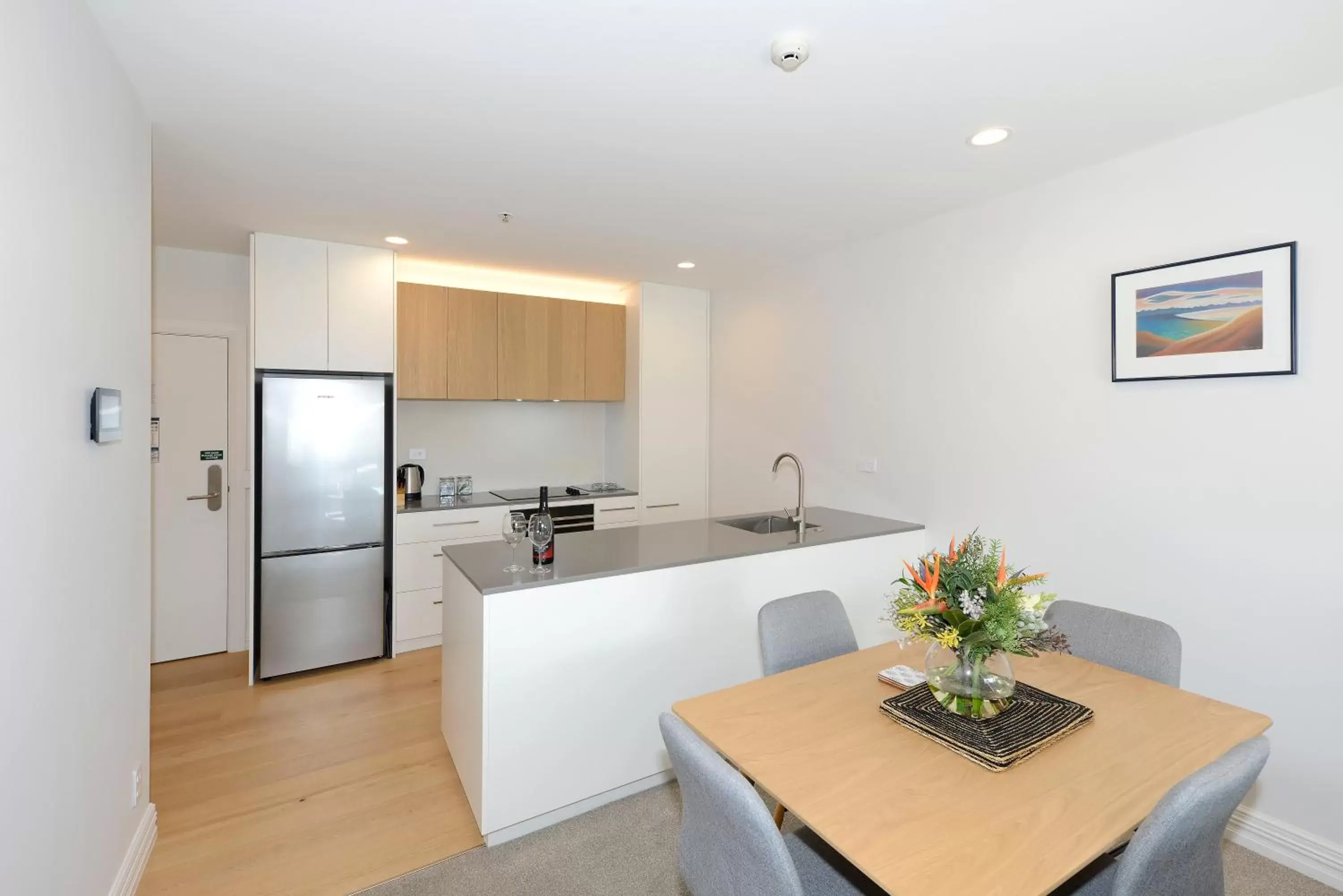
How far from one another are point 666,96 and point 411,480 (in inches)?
124

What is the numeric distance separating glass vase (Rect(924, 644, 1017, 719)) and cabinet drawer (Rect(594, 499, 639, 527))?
3.18 metres

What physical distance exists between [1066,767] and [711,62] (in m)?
2.00

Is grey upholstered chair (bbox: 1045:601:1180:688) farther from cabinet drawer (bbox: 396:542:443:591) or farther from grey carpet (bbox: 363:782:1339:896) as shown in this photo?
cabinet drawer (bbox: 396:542:443:591)

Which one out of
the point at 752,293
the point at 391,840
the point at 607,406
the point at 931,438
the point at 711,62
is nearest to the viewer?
the point at 711,62

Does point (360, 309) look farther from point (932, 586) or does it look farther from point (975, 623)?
point (975, 623)

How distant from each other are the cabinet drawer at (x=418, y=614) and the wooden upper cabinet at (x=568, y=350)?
1.59 metres

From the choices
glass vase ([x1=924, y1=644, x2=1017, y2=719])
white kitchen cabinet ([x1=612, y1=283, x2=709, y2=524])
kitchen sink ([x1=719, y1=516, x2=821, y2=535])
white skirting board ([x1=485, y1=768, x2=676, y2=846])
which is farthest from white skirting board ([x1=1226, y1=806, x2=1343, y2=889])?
white kitchen cabinet ([x1=612, y1=283, x2=709, y2=524])

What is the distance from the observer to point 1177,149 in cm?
231

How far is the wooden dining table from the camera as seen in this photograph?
1059 mm

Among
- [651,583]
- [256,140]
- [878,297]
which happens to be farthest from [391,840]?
[878,297]

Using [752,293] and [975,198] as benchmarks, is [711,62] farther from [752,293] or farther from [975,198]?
[752,293]

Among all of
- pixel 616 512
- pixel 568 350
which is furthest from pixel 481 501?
pixel 568 350

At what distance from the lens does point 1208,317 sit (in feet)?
7.32

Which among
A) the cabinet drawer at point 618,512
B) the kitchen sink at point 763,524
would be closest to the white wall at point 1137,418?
the kitchen sink at point 763,524
